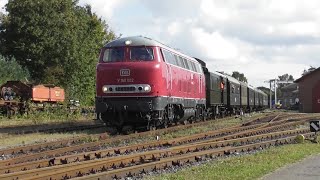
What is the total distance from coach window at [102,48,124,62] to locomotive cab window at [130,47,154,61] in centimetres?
40

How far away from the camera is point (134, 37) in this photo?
1958 centimetres

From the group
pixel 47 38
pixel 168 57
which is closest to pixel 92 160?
pixel 168 57

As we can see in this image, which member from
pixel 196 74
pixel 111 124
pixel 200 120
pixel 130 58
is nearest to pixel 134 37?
pixel 130 58

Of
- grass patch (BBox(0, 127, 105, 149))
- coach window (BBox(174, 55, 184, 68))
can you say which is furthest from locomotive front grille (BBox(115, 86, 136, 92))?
coach window (BBox(174, 55, 184, 68))

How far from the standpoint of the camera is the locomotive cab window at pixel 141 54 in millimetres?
18969

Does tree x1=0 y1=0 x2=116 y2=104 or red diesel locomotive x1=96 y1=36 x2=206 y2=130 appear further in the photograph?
tree x1=0 y1=0 x2=116 y2=104

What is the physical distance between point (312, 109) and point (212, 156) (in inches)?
2253

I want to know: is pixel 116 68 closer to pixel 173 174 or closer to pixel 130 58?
pixel 130 58

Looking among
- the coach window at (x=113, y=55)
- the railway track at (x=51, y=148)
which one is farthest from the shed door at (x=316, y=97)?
the railway track at (x=51, y=148)

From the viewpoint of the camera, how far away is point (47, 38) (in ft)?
136

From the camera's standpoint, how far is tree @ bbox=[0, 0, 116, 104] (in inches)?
1633

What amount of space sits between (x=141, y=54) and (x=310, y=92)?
5340 centimetres

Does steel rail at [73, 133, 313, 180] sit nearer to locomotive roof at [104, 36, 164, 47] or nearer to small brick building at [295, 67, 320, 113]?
locomotive roof at [104, 36, 164, 47]

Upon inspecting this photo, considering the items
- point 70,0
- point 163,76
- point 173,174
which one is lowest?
point 173,174
